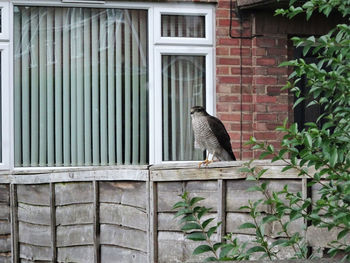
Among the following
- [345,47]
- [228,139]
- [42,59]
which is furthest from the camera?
[42,59]

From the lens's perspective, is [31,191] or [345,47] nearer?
[345,47]

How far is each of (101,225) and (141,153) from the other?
1.64 metres

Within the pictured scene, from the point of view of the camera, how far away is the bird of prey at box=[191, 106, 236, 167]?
25.4ft

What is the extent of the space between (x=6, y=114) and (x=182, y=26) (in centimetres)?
195

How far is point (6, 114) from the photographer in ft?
27.5

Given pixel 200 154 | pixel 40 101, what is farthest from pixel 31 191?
pixel 200 154

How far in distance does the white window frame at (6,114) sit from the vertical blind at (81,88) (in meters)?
0.10

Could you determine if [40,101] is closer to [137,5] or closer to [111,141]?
[111,141]

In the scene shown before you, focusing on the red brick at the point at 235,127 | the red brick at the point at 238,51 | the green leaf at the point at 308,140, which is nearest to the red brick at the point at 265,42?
the red brick at the point at 238,51

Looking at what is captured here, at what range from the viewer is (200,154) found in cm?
880

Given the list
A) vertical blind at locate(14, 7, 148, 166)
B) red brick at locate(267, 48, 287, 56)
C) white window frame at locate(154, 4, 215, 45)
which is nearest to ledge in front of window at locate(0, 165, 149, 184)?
vertical blind at locate(14, 7, 148, 166)

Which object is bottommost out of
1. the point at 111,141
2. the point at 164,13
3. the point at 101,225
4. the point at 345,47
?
the point at 101,225

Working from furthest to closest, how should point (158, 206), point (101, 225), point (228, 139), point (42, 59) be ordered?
point (42, 59)
point (228, 139)
point (101, 225)
point (158, 206)

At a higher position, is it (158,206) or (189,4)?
(189,4)
